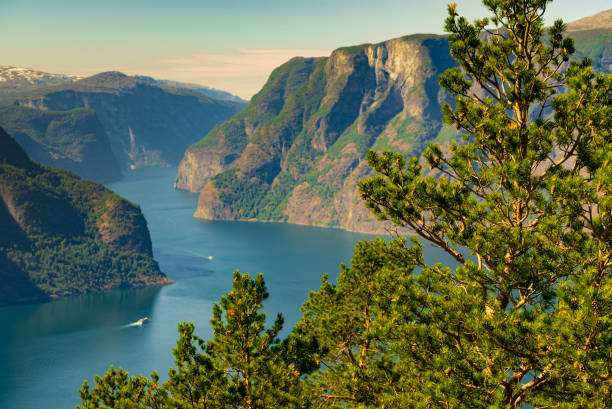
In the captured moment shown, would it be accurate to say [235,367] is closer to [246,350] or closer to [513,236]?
[246,350]

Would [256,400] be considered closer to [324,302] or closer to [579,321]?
[324,302]

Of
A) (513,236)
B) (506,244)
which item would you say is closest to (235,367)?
(506,244)

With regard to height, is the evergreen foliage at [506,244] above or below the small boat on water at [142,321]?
above

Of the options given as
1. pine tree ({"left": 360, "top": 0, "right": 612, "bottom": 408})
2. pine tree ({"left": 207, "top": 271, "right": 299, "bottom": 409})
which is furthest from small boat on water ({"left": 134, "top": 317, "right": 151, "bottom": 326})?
pine tree ({"left": 360, "top": 0, "right": 612, "bottom": 408})

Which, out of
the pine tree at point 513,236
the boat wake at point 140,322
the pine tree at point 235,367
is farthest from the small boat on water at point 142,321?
the pine tree at point 513,236

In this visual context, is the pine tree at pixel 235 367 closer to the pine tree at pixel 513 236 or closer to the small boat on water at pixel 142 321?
the pine tree at pixel 513 236

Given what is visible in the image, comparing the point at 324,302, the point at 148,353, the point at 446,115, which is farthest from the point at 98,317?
the point at 446,115
